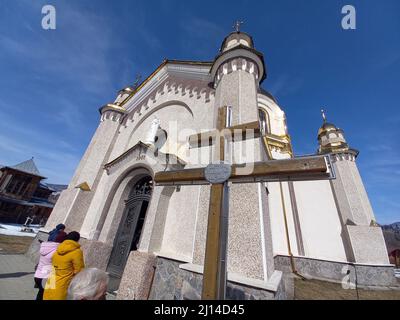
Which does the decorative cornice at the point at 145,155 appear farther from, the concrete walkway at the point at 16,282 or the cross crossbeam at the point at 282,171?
the concrete walkway at the point at 16,282

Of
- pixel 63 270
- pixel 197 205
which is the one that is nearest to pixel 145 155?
pixel 197 205

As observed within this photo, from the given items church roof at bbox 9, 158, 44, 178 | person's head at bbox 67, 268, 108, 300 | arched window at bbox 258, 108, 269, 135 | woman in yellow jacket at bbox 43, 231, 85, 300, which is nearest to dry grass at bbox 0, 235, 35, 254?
woman in yellow jacket at bbox 43, 231, 85, 300

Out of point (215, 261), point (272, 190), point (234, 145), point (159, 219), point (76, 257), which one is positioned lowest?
point (76, 257)

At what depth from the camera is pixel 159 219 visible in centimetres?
433

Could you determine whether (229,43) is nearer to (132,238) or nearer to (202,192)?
(202,192)

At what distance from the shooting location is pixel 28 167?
2633 cm

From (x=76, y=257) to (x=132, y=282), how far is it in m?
1.61

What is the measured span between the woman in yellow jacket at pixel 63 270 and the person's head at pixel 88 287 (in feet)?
3.75

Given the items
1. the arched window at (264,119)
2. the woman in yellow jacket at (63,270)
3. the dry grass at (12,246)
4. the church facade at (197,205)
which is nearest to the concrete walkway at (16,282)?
the church facade at (197,205)

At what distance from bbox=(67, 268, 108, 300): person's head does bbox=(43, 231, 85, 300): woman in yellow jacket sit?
3.75ft

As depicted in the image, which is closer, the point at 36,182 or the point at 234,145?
the point at 234,145

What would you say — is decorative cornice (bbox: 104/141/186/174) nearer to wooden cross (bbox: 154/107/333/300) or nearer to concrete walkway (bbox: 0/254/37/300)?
wooden cross (bbox: 154/107/333/300)

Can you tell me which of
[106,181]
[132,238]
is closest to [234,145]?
[132,238]

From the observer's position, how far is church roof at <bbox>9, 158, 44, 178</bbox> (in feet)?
82.8
